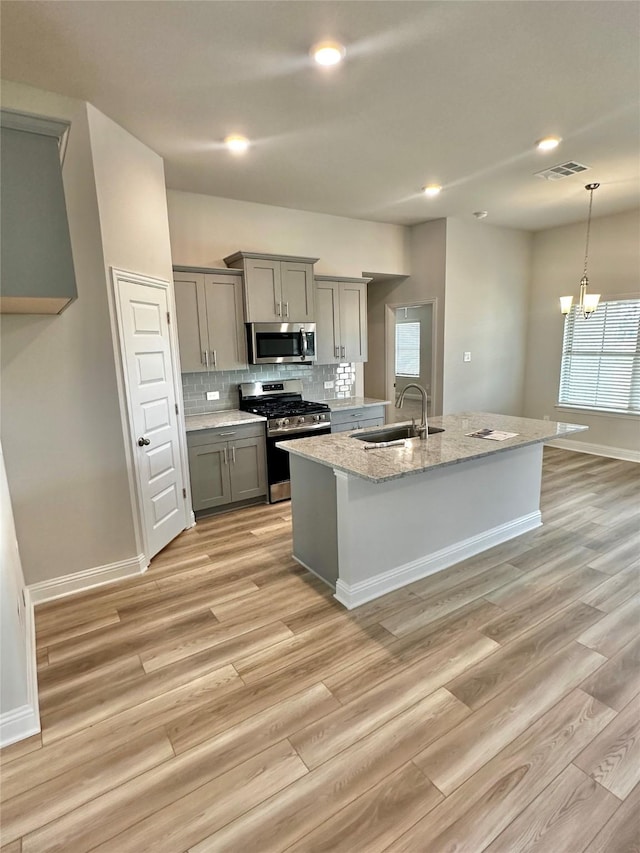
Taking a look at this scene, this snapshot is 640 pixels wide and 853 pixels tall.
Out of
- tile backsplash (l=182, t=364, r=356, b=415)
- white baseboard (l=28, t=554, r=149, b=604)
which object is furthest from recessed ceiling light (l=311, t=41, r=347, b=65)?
white baseboard (l=28, t=554, r=149, b=604)

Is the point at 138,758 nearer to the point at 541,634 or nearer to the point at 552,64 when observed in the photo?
the point at 541,634

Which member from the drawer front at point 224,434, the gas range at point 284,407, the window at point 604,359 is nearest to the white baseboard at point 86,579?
the drawer front at point 224,434

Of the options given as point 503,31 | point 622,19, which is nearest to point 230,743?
point 503,31

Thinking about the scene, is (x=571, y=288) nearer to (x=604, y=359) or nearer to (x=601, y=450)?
(x=604, y=359)

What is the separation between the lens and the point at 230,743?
1.72 m

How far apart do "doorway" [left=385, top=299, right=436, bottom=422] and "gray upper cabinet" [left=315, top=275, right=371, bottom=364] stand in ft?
3.18

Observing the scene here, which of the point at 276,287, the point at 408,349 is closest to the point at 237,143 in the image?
the point at 276,287

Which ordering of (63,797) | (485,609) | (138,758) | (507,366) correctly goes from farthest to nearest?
1. (507,366)
2. (485,609)
3. (138,758)
4. (63,797)

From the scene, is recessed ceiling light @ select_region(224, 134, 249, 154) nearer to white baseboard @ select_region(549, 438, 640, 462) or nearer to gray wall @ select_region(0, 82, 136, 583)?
gray wall @ select_region(0, 82, 136, 583)

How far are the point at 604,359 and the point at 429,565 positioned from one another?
4.40 metres

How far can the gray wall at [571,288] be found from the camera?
5156mm

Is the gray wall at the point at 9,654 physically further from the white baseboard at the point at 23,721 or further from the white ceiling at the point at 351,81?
the white ceiling at the point at 351,81

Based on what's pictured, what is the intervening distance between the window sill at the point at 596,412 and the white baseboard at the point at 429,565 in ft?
9.24

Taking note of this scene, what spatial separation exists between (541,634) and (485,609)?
31 cm
